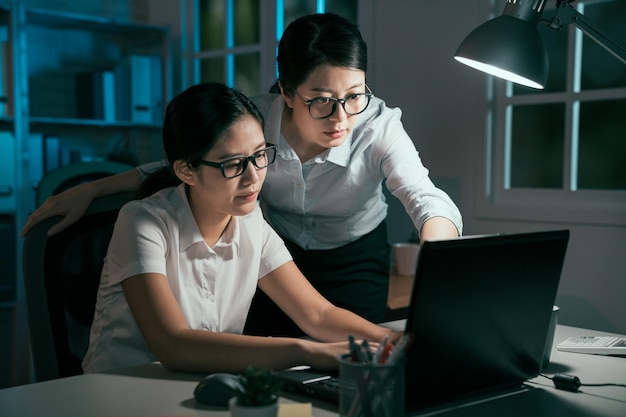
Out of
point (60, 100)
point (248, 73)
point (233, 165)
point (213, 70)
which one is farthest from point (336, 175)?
point (60, 100)

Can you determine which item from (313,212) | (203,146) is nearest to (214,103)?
(203,146)

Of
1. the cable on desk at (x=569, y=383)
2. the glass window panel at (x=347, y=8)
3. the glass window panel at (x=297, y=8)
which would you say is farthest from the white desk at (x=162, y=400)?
the glass window panel at (x=297, y=8)

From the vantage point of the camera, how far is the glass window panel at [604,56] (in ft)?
7.70

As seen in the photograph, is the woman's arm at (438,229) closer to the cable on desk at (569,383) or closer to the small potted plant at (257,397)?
the cable on desk at (569,383)

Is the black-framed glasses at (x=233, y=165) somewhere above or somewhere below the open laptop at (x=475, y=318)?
above

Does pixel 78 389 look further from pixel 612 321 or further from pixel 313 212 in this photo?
pixel 612 321

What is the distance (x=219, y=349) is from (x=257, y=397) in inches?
14.0

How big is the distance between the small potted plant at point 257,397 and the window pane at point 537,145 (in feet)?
6.27

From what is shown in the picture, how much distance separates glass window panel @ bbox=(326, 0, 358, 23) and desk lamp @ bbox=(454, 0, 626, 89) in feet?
5.74

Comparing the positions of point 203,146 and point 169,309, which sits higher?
point 203,146

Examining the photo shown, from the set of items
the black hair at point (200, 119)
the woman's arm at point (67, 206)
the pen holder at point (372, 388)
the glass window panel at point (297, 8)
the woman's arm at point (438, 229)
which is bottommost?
the pen holder at point (372, 388)

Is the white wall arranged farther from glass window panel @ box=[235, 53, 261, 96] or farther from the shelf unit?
the shelf unit

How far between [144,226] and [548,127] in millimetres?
1657

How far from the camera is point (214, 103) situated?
146 centimetres
